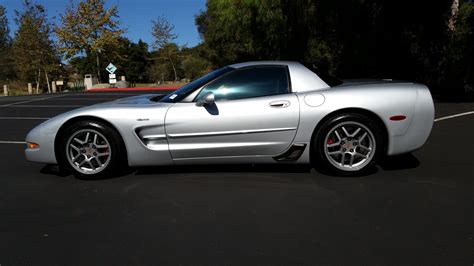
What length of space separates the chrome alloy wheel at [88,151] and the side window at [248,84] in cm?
113

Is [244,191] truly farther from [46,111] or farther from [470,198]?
[46,111]

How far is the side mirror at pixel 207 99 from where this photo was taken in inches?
162

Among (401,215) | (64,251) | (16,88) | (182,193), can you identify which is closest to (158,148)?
(182,193)

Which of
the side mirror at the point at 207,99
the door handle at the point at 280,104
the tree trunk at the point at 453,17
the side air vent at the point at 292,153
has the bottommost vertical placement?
the side air vent at the point at 292,153

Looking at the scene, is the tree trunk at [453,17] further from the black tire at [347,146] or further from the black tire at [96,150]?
the black tire at [96,150]

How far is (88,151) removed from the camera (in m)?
4.43

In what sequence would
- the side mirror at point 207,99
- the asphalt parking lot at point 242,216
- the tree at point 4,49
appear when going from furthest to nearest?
the tree at point 4,49, the side mirror at point 207,99, the asphalt parking lot at point 242,216

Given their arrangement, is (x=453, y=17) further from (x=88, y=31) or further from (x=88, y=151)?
(x=88, y=31)

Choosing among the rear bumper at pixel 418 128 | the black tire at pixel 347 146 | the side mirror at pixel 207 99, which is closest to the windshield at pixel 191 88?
the side mirror at pixel 207 99

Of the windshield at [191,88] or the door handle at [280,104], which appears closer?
the door handle at [280,104]

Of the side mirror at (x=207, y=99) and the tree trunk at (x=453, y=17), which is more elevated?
the tree trunk at (x=453, y=17)

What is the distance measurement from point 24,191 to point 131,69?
7209 cm

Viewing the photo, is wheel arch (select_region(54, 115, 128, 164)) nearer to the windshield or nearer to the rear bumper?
the windshield

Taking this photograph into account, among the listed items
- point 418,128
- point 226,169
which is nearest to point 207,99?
point 226,169
